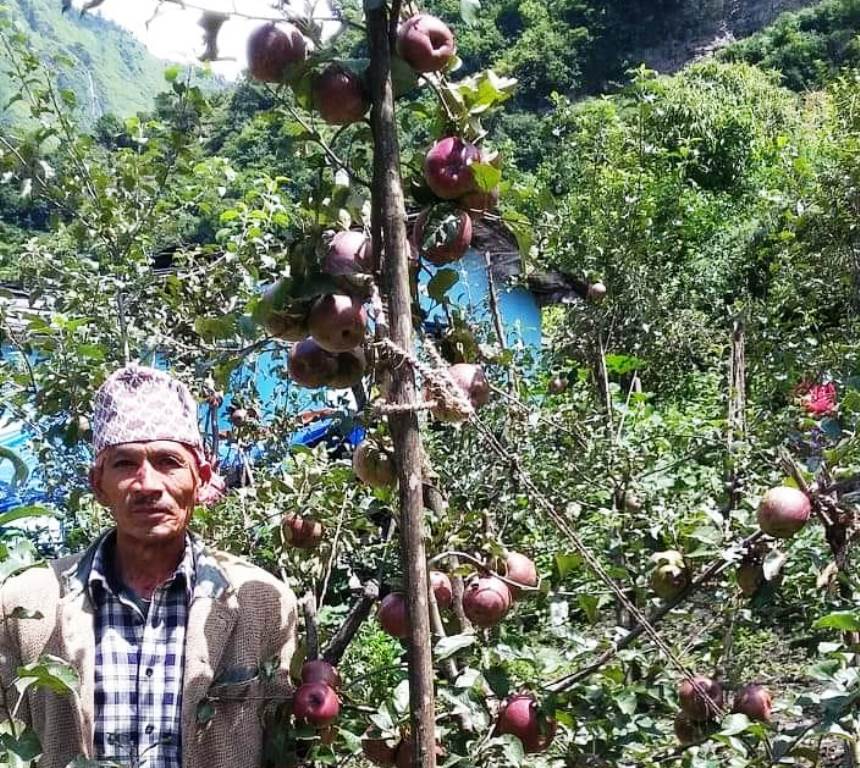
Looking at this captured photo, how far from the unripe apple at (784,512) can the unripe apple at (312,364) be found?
54cm

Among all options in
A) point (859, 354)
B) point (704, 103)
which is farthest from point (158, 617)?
point (704, 103)

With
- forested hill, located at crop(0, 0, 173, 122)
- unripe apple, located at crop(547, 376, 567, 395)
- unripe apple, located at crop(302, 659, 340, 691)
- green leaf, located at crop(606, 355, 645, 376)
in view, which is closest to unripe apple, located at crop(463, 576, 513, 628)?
unripe apple, located at crop(302, 659, 340, 691)

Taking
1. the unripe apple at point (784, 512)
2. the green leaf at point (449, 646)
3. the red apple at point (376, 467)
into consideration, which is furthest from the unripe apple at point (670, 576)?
the red apple at point (376, 467)

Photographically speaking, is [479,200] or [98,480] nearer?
[479,200]

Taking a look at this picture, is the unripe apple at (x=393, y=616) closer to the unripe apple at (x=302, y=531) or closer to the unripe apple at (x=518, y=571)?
the unripe apple at (x=518, y=571)

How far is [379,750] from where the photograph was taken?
1.29m

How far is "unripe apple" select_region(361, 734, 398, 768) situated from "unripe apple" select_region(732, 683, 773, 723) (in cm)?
49

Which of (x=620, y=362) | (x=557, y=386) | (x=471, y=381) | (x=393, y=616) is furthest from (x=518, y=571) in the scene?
(x=620, y=362)

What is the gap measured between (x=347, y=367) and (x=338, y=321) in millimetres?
110

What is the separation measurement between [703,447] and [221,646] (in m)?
2.08

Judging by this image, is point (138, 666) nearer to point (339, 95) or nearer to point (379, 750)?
point (379, 750)

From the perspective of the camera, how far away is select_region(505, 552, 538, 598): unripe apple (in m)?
1.41

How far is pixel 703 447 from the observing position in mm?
3119

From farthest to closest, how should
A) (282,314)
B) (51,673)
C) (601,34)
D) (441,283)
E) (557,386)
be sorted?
1. (601,34)
2. (557,386)
3. (441,283)
4. (282,314)
5. (51,673)
